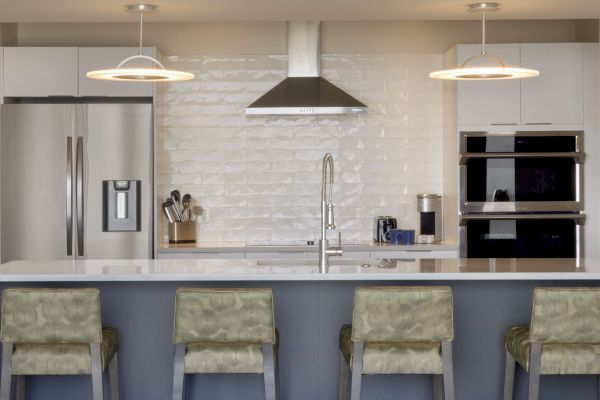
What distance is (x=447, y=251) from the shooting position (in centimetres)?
663

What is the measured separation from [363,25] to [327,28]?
295 millimetres

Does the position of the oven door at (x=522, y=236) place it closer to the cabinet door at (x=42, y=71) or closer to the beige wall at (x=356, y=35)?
the beige wall at (x=356, y=35)

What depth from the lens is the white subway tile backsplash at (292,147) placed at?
7.10 meters

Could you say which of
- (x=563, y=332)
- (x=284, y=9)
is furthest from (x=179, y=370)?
(x=284, y=9)

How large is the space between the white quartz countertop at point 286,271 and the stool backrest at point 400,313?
0.31 meters

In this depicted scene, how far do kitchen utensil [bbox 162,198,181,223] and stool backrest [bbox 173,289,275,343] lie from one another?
293 centimetres

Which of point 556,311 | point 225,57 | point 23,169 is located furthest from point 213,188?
point 556,311

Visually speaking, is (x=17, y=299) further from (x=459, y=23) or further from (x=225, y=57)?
(x=459, y=23)

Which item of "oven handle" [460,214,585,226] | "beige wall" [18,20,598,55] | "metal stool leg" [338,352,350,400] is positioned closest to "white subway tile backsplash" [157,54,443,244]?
"beige wall" [18,20,598,55]

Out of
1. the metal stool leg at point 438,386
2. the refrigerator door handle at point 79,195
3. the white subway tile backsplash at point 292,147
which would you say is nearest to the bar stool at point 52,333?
the metal stool leg at point 438,386

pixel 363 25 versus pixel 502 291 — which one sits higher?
pixel 363 25

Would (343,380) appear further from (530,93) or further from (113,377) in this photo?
(530,93)

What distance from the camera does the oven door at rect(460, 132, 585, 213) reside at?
6535 millimetres

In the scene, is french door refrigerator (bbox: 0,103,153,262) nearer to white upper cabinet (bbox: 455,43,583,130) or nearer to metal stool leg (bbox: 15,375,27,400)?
metal stool leg (bbox: 15,375,27,400)
